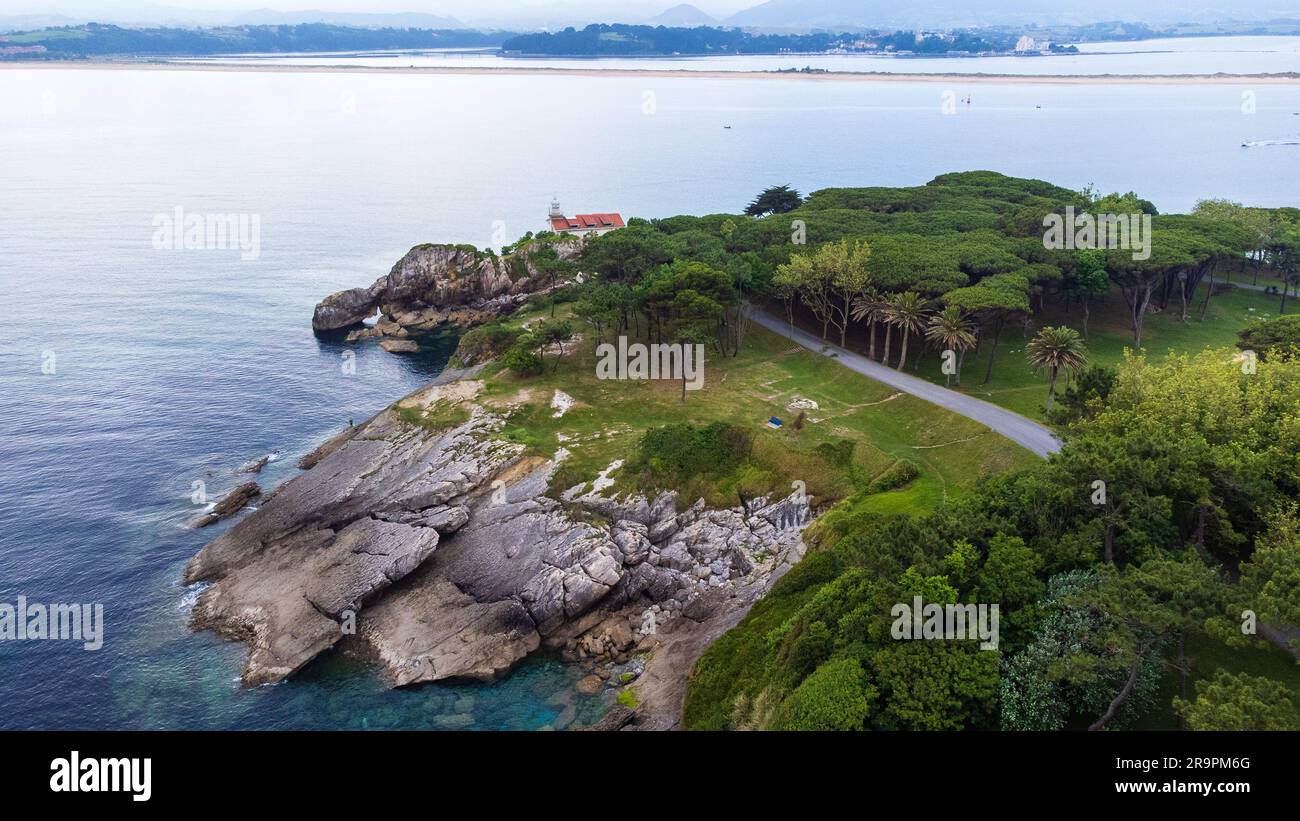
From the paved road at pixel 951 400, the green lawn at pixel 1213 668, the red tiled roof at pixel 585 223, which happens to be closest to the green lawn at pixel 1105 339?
the paved road at pixel 951 400

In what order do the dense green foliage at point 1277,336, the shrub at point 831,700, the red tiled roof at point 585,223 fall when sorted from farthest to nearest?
the red tiled roof at point 585,223 < the dense green foliage at point 1277,336 < the shrub at point 831,700

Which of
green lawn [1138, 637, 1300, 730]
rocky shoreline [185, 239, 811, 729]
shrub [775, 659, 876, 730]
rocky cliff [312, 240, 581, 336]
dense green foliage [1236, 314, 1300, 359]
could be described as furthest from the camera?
rocky cliff [312, 240, 581, 336]

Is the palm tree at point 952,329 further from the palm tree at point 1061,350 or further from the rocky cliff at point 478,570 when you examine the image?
the rocky cliff at point 478,570

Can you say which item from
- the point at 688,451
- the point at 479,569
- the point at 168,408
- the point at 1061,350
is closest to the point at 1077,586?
the point at 1061,350

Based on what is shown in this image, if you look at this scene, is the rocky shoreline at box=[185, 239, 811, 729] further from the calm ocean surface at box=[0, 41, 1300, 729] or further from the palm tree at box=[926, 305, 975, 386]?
the palm tree at box=[926, 305, 975, 386]

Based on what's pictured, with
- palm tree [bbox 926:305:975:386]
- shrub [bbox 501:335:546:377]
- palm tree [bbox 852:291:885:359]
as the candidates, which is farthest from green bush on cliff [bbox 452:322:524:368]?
palm tree [bbox 926:305:975:386]

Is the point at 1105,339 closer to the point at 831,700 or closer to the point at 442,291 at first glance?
the point at 831,700

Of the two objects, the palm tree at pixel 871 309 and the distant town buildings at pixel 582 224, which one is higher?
the distant town buildings at pixel 582 224
